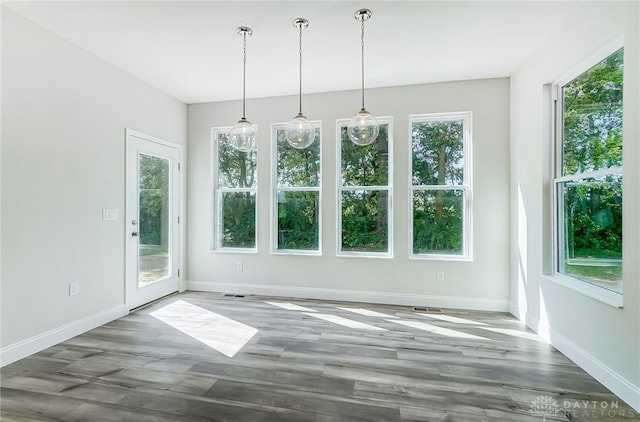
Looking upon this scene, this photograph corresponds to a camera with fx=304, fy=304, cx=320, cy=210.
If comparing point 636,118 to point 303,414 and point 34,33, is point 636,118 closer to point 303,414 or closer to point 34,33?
point 303,414

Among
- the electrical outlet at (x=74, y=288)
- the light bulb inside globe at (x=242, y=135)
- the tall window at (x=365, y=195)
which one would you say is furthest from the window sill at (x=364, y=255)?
the electrical outlet at (x=74, y=288)

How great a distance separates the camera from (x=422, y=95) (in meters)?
3.88

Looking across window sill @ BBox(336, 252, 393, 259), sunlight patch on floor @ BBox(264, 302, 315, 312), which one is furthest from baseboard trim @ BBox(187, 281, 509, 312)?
window sill @ BBox(336, 252, 393, 259)

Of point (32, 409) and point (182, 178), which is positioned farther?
point (182, 178)

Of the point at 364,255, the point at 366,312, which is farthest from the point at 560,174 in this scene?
the point at 366,312

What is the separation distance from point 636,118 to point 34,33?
182 inches

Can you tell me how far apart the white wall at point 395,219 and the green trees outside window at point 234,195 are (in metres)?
0.14

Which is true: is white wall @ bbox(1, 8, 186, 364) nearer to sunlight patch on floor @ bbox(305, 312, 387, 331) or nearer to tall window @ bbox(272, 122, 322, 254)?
tall window @ bbox(272, 122, 322, 254)

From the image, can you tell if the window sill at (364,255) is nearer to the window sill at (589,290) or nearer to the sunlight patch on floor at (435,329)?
the sunlight patch on floor at (435,329)

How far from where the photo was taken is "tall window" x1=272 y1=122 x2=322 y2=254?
4.25 meters

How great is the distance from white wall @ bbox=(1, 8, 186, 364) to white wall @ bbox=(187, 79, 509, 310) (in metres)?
1.18

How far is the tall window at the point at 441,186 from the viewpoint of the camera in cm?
386

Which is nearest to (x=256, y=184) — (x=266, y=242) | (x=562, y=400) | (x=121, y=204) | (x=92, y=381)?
(x=266, y=242)

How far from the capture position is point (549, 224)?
2906 millimetres
